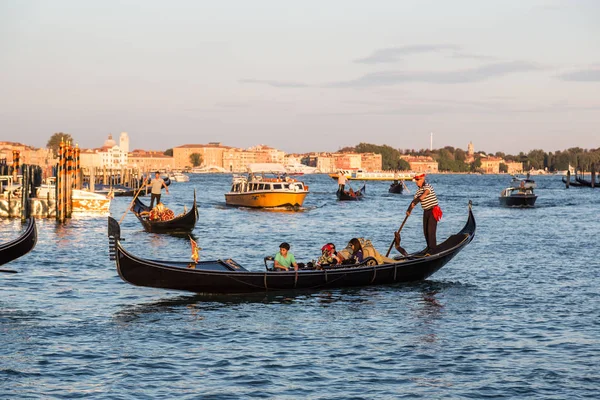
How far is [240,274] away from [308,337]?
259 cm

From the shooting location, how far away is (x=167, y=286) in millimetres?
13039

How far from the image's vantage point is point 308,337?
11000mm

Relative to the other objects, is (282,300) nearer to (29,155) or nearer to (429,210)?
(429,210)

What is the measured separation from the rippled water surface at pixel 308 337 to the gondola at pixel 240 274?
19cm

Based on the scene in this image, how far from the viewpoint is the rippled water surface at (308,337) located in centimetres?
884

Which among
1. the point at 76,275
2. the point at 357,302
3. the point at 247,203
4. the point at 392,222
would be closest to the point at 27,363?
the point at 357,302

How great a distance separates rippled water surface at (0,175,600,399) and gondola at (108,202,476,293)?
190 millimetres

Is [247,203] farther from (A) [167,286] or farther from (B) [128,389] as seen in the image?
(B) [128,389]

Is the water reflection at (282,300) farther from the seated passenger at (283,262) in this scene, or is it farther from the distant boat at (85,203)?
the distant boat at (85,203)

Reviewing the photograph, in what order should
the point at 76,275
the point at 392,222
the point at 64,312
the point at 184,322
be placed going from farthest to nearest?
the point at 392,222 → the point at 76,275 → the point at 64,312 → the point at 184,322

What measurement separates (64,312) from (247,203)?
28501mm

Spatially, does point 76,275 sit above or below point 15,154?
below

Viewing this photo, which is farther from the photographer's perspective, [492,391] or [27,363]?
[27,363]

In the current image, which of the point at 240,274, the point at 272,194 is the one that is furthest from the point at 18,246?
the point at 272,194
